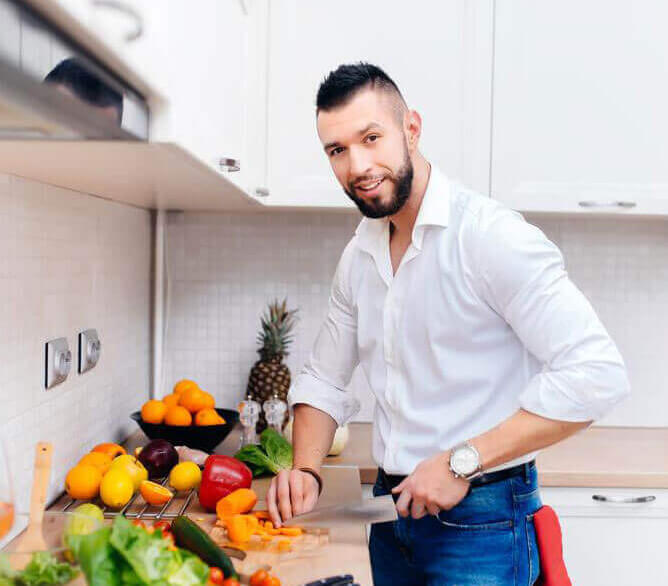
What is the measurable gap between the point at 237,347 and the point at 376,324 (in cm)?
91

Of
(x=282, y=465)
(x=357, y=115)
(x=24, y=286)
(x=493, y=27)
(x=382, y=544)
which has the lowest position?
(x=382, y=544)

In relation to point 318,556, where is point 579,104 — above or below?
above

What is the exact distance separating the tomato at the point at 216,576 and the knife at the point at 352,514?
0.96 ft

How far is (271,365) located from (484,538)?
0.92 m

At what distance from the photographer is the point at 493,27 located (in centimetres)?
184

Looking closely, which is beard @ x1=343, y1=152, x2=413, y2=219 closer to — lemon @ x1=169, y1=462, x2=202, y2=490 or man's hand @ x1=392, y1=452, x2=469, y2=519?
man's hand @ x1=392, y1=452, x2=469, y2=519

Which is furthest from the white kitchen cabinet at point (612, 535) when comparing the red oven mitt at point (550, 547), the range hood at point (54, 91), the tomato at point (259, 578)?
the range hood at point (54, 91)

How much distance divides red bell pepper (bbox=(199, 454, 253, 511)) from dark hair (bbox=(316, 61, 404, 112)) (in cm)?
66

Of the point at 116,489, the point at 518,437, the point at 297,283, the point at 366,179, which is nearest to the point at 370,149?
the point at 366,179

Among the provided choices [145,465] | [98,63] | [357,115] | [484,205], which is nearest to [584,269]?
[484,205]

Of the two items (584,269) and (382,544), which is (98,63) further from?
(584,269)

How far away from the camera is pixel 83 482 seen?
4.62 ft

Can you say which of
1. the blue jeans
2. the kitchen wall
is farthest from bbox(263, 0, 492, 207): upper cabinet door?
the blue jeans

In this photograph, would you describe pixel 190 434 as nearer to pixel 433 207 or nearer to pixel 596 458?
pixel 433 207
